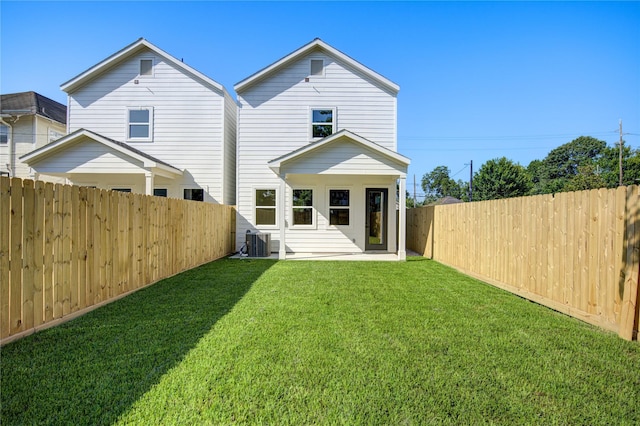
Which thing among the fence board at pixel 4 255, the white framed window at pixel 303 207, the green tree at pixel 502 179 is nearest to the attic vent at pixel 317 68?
the white framed window at pixel 303 207

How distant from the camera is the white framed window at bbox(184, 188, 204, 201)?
41.4ft

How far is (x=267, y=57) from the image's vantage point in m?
15.1

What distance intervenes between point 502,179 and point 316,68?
36.2 m

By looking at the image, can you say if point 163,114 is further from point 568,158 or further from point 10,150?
point 568,158

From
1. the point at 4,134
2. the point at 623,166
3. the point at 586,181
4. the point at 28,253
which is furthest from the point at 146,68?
the point at 623,166

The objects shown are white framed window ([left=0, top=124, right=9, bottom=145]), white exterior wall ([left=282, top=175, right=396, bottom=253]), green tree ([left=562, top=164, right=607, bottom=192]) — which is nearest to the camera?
white exterior wall ([left=282, top=175, right=396, bottom=253])

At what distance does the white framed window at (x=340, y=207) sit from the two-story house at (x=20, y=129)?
692 inches

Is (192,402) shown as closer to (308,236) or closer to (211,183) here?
(308,236)

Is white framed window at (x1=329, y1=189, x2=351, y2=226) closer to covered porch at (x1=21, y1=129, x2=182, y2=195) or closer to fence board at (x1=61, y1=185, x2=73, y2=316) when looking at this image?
covered porch at (x1=21, y1=129, x2=182, y2=195)

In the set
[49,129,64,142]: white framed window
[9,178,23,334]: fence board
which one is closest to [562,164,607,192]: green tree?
[9,178,23,334]: fence board

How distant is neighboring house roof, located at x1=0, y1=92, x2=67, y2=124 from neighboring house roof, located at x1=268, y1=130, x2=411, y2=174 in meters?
17.7

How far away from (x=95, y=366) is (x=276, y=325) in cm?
193

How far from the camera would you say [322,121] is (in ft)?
41.2

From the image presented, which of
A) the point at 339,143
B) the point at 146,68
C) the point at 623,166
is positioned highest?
the point at 623,166
